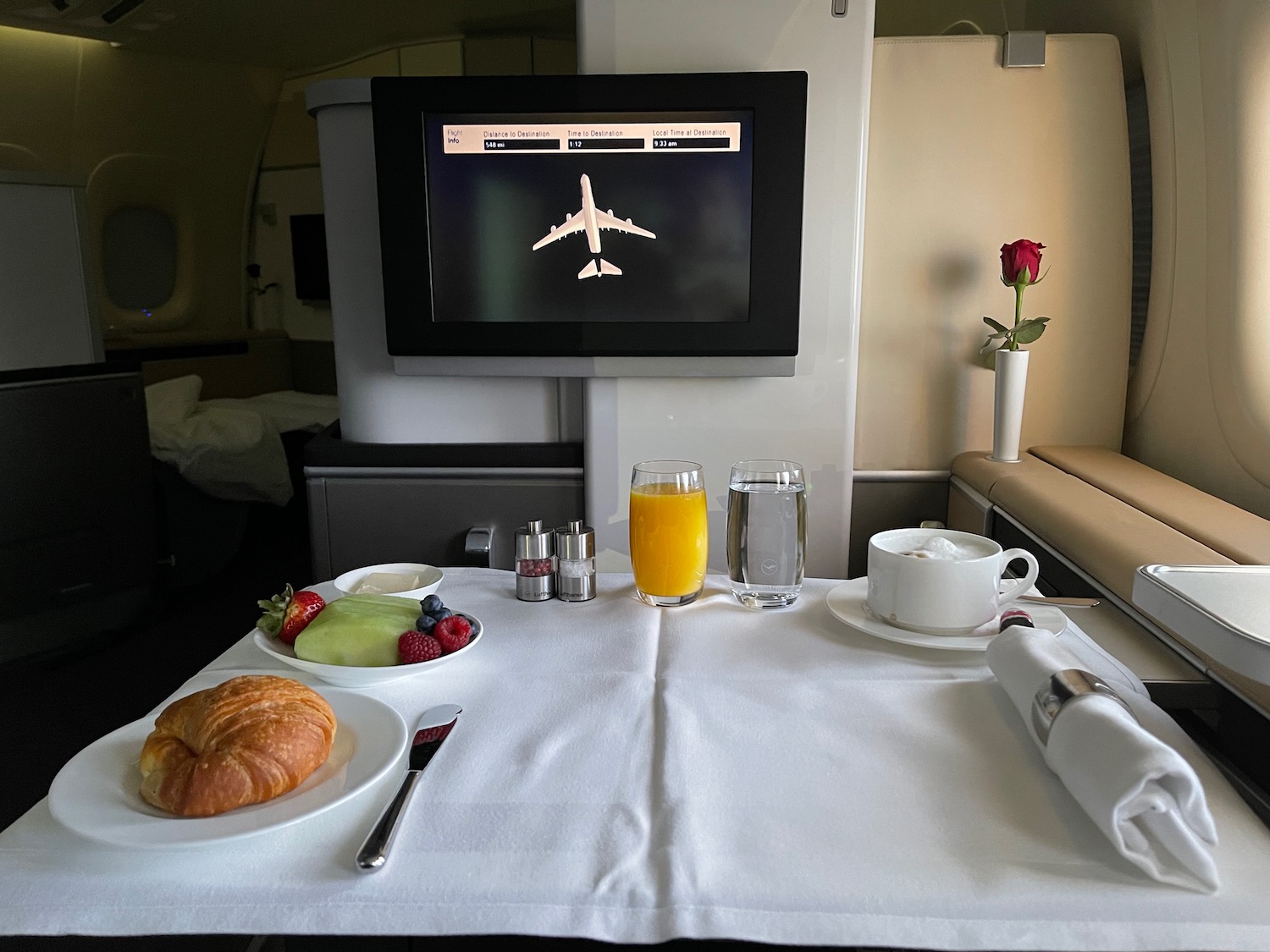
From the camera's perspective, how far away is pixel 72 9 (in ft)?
15.5

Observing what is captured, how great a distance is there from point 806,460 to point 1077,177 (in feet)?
3.56

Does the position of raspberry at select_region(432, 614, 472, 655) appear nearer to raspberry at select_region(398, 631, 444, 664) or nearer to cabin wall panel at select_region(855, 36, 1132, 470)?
raspberry at select_region(398, 631, 444, 664)

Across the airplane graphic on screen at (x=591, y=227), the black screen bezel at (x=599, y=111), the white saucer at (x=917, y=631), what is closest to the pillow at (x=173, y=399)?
the black screen bezel at (x=599, y=111)

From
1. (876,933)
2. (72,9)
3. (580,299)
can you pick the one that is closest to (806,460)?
(580,299)

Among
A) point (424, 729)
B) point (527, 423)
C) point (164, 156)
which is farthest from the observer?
point (164, 156)

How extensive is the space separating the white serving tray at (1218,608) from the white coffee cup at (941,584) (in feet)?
0.47

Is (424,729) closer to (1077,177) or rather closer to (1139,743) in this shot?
(1139,743)

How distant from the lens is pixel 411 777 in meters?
0.82

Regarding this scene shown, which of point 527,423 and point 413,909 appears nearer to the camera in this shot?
point 413,909

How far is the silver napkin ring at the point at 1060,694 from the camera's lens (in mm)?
831

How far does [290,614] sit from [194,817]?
0.37 m

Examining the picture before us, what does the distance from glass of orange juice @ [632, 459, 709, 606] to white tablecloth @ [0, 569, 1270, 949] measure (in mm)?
268

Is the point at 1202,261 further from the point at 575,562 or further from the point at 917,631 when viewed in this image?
the point at 575,562

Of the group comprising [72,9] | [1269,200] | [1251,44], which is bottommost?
[1269,200]
